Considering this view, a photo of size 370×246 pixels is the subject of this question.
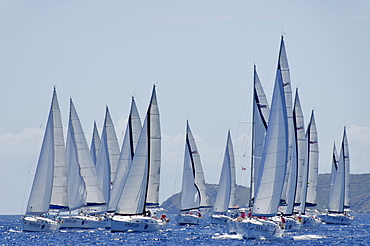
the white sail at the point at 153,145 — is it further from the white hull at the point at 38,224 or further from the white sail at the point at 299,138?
the white sail at the point at 299,138

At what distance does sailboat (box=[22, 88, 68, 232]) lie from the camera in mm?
70625

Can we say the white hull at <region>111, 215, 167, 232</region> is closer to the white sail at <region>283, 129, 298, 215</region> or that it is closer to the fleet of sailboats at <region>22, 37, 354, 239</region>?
the fleet of sailboats at <region>22, 37, 354, 239</region>

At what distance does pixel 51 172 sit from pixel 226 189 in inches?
1191

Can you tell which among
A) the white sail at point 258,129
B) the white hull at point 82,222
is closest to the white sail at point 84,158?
the white hull at point 82,222

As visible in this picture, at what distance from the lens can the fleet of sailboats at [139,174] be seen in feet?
196

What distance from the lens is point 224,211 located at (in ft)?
318

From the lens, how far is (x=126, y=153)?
77.2 metres

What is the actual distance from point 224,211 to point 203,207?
2.61 metres

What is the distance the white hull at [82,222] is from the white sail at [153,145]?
8.05 meters

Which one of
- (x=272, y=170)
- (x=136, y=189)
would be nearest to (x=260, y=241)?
(x=272, y=170)

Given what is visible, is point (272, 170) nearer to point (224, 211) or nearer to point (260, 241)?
point (260, 241)

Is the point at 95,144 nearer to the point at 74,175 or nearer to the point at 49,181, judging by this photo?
the point at 74,175

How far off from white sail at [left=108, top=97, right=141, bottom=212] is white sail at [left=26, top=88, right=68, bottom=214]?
5.06 m

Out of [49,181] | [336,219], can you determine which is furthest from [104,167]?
[336,219]
